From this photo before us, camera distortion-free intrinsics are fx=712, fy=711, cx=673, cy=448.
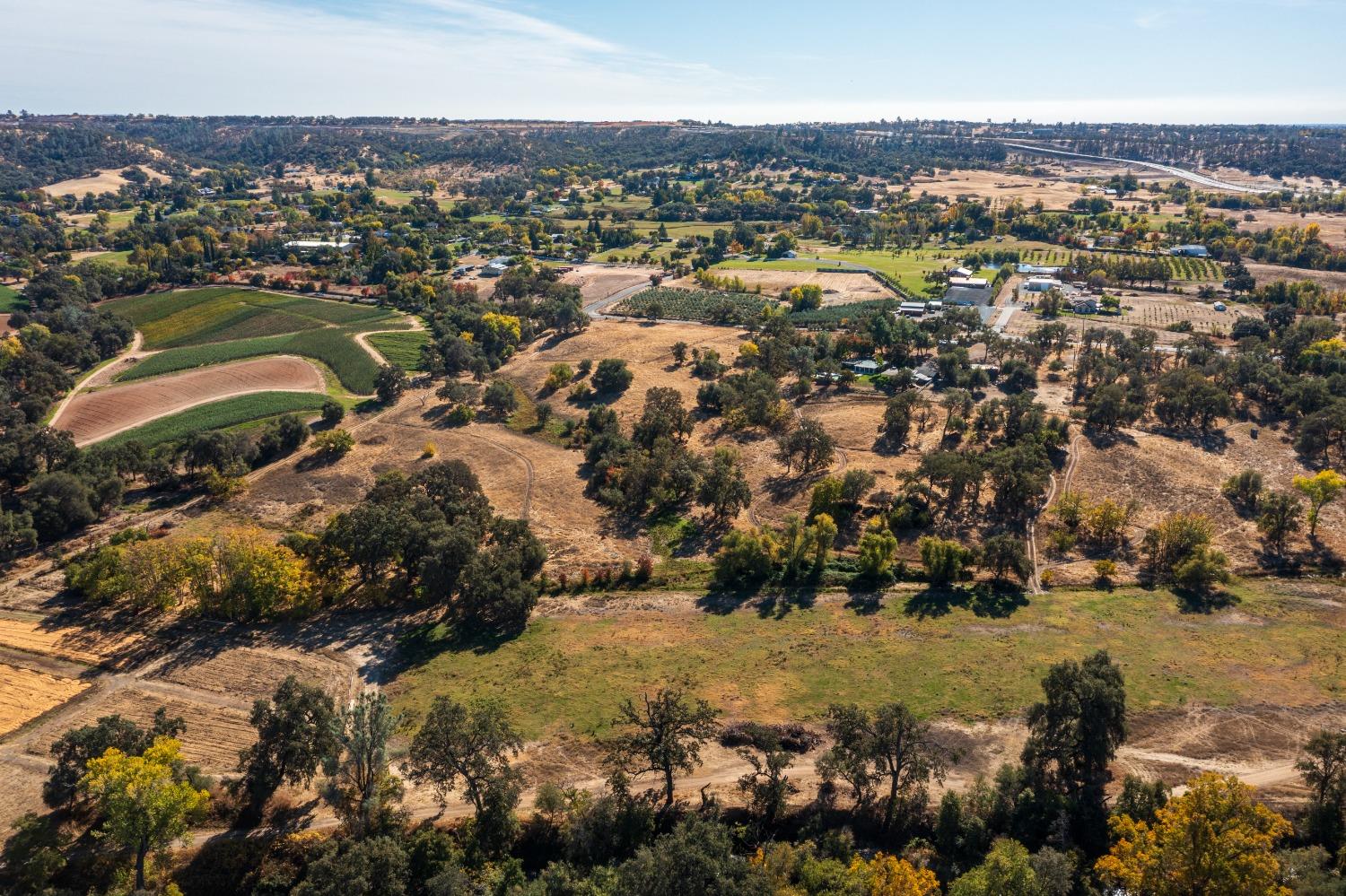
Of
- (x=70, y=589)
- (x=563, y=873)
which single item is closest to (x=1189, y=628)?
(x=563, y=873)

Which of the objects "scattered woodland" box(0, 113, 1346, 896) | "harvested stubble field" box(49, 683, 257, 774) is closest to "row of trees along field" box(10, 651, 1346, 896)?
"scattered woodland" box(0, 113, 1346, 896)

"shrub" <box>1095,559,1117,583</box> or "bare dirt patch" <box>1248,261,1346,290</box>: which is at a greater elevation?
"bare dirt patch" <box>1248,261,1346,290</box>

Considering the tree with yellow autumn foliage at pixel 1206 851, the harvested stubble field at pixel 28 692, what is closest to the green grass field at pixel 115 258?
the harvested stubble field at pixel 28 692

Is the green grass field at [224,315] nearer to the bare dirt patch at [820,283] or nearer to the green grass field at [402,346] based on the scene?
the green grass field at [402,346]

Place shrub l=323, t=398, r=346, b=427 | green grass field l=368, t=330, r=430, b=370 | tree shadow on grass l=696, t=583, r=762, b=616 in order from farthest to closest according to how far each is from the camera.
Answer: green grass field l=368, t=330, r=430, b=370
shrub l=323, t=398, r=346, b=427
tree shadow on grass l=696, t=583, r=762, b=616

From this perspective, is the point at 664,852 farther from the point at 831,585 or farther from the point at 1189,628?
the point at 1189,628

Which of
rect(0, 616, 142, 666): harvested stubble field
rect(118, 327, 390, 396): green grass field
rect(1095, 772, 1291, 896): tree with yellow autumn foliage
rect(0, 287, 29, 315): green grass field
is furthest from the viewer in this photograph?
rect(0, 287, 29, 315): green grass field

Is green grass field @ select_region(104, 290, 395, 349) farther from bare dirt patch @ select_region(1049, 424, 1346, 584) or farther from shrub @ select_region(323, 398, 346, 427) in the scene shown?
bare dirt patch @ select_region(1049, 424, 1346, 584)
